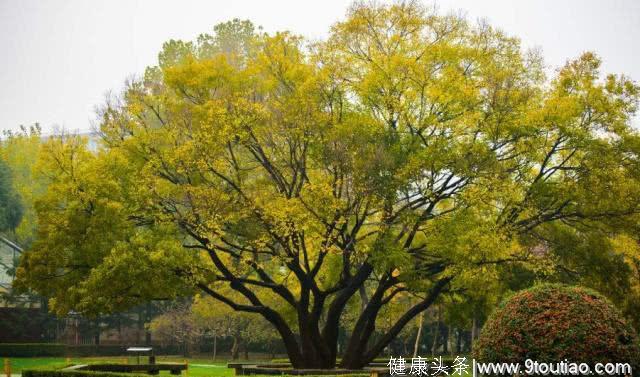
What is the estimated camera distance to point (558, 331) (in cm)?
1494

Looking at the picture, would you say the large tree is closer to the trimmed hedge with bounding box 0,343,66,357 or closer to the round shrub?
the round shrub

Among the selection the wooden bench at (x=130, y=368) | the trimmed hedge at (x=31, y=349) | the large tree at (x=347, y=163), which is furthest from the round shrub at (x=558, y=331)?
the trimmed hedge at (x=31, y=349)

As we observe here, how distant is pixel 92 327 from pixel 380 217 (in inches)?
1363

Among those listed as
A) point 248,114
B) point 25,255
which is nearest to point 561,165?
point 248,114

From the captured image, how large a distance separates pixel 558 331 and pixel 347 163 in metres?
12.2

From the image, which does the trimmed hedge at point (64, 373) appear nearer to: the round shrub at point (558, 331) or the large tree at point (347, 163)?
the large tree at point (347, 163)

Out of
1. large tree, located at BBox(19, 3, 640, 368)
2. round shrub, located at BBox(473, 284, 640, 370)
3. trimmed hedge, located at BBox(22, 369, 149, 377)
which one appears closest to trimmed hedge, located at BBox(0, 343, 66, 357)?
large tree, located at BBox(19, 3, 640, 368)

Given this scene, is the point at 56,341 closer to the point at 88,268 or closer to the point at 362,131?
the point at 88,268

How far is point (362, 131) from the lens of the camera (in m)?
26.8

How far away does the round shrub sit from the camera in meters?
14.8

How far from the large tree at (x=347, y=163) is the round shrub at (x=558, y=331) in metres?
9.78

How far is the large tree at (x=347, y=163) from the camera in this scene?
26.3 m

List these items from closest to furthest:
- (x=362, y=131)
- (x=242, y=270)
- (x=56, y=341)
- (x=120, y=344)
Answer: (x=362, y=131), (x=242, y=270), (x=56, y=341), (x=120, y=344)

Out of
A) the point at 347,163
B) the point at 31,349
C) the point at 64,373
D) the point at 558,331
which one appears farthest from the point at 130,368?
the point at 31,349
